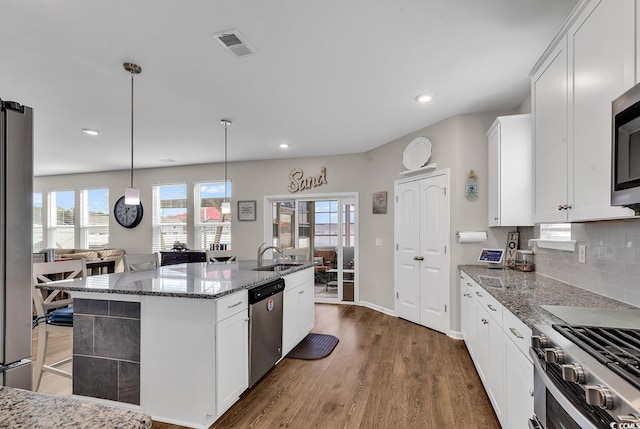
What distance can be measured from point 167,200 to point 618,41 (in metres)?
7.14

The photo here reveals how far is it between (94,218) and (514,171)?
833cm

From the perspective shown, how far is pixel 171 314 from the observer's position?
2.15m

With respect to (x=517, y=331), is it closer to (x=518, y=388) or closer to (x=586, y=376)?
(x=518, y=388)

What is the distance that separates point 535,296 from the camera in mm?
1968

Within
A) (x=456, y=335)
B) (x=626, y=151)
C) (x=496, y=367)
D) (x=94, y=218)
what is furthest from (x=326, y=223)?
(x=94, y=218)

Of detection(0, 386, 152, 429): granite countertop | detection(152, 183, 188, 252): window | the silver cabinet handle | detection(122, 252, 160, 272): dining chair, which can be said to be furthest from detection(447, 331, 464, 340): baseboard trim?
detection(152, 183, 188, 252): window

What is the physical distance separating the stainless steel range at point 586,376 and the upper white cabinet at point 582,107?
55 cm

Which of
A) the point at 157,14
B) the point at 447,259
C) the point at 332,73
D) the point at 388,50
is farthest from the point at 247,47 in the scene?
the point at 447,259

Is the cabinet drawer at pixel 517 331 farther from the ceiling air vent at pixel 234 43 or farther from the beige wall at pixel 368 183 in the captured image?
the ceiling air vent at pixel 234 43

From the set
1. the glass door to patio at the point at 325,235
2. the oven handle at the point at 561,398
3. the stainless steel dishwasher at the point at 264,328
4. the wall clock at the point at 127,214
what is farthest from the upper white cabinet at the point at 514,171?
the wall clock at the point at 127,214

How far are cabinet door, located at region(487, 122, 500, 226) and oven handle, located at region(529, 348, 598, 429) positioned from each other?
7.15 feet

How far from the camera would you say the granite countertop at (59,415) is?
0.55m

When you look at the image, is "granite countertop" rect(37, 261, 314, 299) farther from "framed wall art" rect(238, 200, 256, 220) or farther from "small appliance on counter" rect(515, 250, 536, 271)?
"framed wall art" rect(238, 200, 256, 220)

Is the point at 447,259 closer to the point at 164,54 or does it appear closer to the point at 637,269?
the point at 637,269
